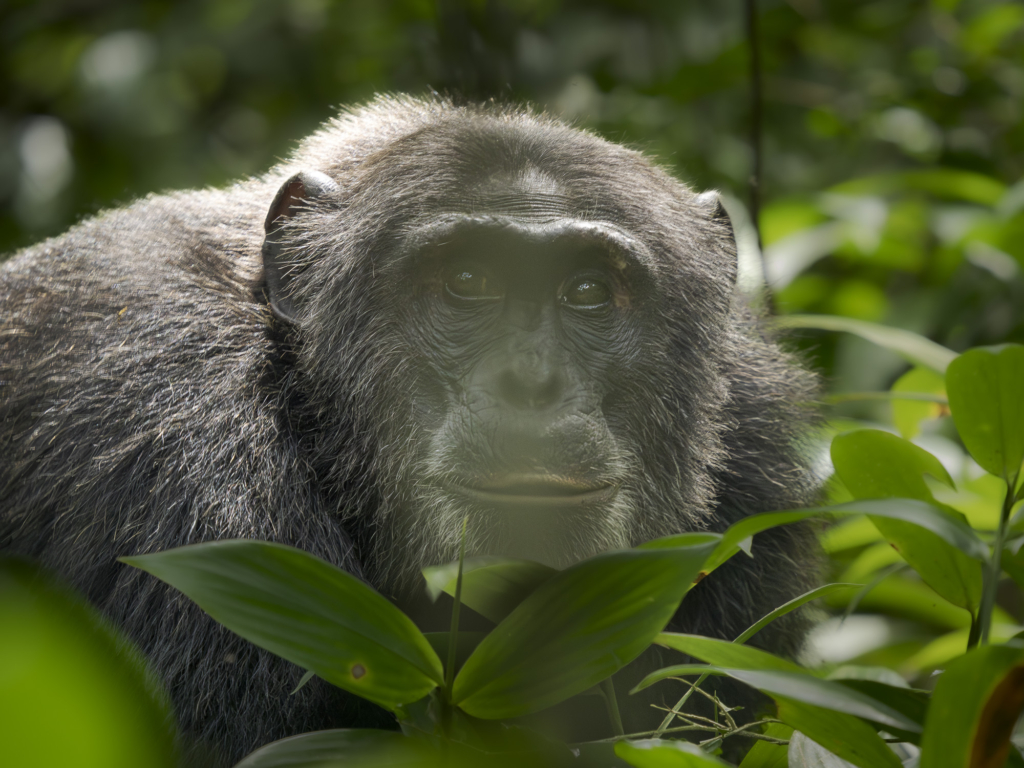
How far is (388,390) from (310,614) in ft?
4.18

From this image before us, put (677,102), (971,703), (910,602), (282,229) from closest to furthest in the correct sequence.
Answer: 1. (971,703)
2. (282,229)
3. (910,602)
4. (677,102)

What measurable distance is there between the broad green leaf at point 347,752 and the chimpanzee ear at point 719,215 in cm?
205

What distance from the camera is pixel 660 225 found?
2.46 meters

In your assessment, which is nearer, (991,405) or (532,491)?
(991,405)

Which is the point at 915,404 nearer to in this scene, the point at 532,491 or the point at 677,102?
the point at 532,491

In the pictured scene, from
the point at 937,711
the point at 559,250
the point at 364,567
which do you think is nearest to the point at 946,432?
the point at 559,250

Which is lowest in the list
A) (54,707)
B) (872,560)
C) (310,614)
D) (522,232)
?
(872,560)

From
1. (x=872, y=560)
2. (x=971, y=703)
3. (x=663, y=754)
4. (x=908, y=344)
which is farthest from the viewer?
(x=872, y=560)

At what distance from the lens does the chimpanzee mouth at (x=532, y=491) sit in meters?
1.99

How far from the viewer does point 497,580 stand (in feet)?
3.96

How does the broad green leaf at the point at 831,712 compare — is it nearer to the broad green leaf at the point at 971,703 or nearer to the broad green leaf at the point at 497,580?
the broad green leaf at the point at 971,703

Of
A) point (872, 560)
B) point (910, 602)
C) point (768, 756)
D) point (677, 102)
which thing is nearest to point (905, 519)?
point (768, 756)

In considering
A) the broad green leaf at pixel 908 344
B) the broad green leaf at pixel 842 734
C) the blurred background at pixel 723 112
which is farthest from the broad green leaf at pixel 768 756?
the blurred background at pixel 723 112

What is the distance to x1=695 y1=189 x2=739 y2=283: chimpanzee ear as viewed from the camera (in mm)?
2775
